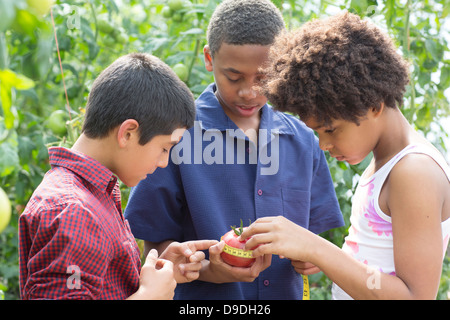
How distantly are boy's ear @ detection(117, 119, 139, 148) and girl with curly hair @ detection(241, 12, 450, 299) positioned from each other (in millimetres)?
438

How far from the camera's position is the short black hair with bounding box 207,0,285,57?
1.88 meters

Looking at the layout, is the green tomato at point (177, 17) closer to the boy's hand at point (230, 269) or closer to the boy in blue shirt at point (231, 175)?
the boy in blue shirt at point (231, 175)

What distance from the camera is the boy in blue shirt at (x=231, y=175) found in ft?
6.13

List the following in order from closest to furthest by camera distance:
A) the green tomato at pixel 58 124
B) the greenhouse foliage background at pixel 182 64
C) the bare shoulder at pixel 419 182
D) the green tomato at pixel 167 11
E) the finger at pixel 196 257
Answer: the bare shoulder at pixel 419 182
the finger at pixel 196 257
the greenhouse foliage background at pixel 182 64
the green tomato at pixel 58 124
the green tomato at pixel 167 11

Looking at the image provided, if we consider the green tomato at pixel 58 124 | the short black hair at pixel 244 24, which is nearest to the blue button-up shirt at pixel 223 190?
the short black hair at pixel 244 24

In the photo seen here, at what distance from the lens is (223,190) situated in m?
1.91

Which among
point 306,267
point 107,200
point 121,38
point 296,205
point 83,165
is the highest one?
point 83,165

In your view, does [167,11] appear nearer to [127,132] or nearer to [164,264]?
[127,132]

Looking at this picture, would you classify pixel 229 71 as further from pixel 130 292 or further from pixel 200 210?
pixel 130 292

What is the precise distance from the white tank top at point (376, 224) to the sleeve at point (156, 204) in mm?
658

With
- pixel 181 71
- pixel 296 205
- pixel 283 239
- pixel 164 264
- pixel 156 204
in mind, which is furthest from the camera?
pixel 181 71

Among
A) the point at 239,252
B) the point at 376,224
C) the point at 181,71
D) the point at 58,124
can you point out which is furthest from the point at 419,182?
the point at 58,124

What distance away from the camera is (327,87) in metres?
1.47

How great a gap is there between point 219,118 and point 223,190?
A: 29cm
